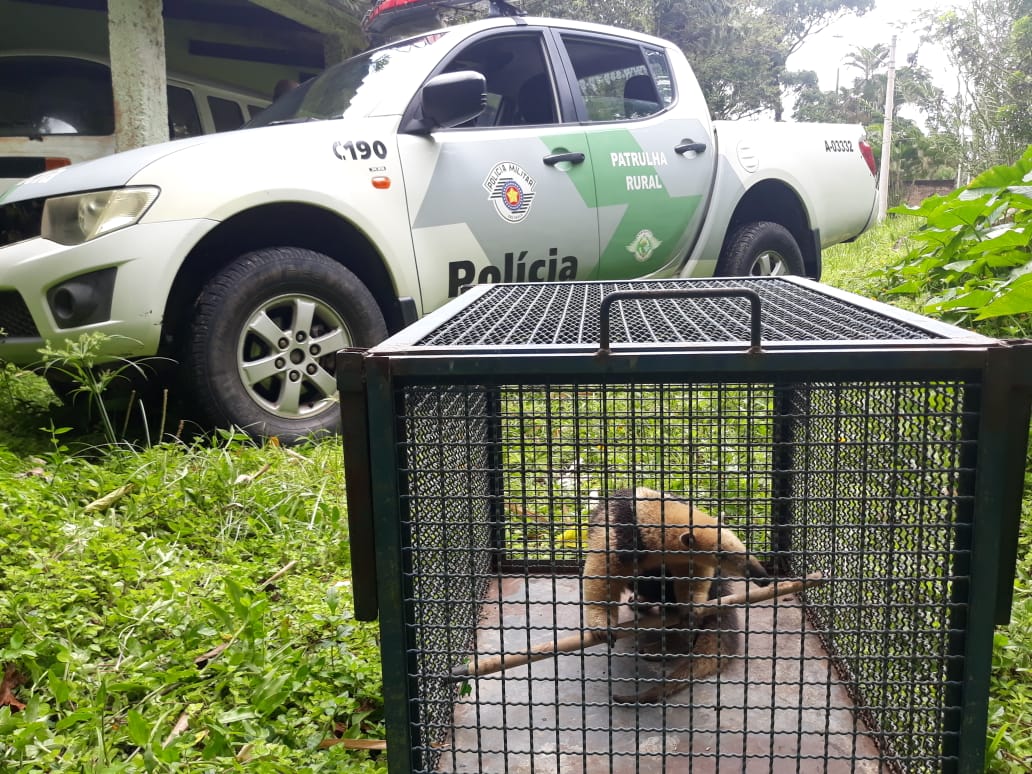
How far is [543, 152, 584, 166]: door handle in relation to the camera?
166 inches

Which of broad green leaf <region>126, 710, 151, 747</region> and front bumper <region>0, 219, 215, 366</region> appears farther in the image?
front bumper <region>0, 219, 215, 366</region>

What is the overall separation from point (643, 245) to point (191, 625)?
3.26m

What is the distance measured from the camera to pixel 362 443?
4.70ft

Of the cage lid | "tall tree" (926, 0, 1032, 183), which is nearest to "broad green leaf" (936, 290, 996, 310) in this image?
the cage lid

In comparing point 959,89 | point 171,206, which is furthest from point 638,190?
point 959,89

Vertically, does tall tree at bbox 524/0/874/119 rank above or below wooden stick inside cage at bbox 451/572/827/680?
above

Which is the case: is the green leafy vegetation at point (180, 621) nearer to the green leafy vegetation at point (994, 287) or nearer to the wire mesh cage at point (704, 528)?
the wire mesh cage at point (704, 528)

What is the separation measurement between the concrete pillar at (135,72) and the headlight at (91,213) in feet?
6.75

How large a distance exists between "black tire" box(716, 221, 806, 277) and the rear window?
177 inches

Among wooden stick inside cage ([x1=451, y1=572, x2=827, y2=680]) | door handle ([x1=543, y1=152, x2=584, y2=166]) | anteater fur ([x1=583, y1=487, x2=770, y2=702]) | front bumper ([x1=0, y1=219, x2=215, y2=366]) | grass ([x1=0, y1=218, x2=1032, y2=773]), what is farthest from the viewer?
door handle ([x1=543, y1=152, x2=584, y2=166])

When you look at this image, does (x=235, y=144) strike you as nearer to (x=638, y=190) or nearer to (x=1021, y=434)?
(x=638, y=190)

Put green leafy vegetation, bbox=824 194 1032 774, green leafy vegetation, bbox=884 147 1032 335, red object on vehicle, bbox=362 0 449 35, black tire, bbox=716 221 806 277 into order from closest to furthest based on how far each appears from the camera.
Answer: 1. green leafy vegetation, bbox=824 194 1032 774
2. green leafy vegetation, bbox=884 147 1032 335
3. black tire, bbox=716 221 806 277
4. red object on vehicle, bbox=362 0 449 35

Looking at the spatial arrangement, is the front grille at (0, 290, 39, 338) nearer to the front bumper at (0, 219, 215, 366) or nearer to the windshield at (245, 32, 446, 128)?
the front bumper at (0, 219, 215, 366)

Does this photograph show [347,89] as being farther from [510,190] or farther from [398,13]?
[398,13]
